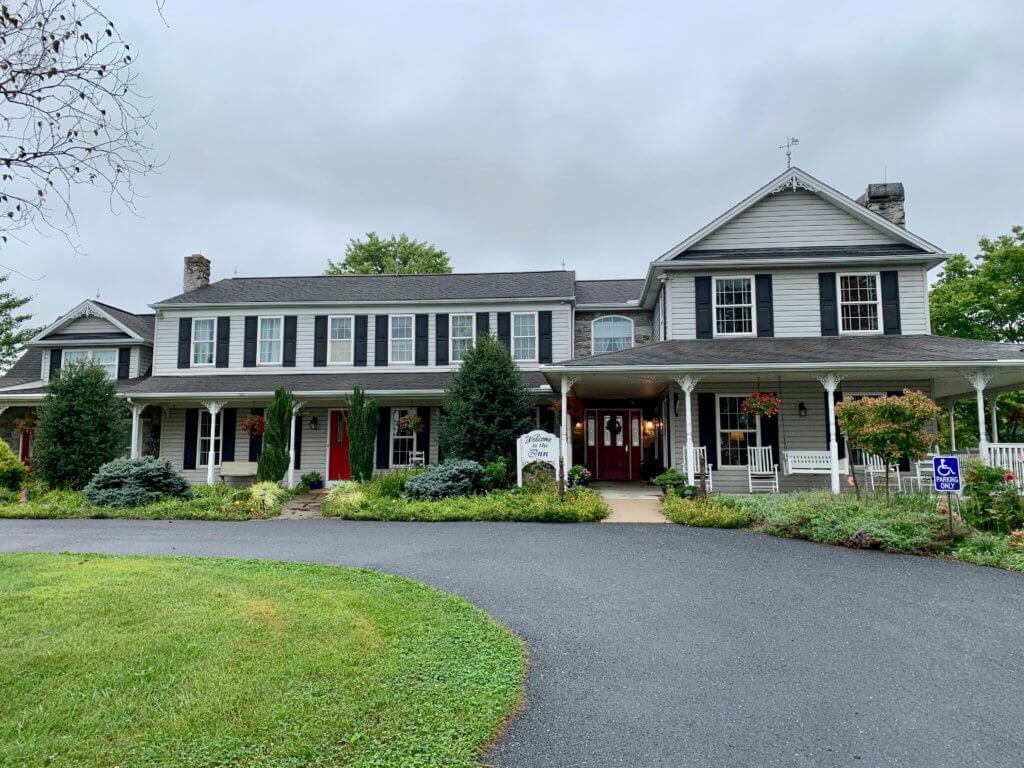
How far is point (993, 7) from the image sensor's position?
32.8 feet

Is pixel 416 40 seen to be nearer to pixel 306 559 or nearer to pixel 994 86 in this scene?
pixel 306 559

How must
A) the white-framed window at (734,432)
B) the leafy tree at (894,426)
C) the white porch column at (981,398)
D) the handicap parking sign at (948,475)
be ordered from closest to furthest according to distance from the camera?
the handicap parking sign at (948,475)
the leafy tree at (894,426)
the white porch column at (981,398)
the white-framed window at (734,432)

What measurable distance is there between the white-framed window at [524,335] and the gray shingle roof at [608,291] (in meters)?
1.87

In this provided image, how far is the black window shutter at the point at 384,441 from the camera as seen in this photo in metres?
16.4

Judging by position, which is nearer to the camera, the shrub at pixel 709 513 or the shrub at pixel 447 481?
the shrub at pixel 709 513

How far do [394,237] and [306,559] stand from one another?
89.4 ft

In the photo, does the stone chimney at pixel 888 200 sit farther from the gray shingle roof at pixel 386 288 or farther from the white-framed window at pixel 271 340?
the white-framed window at pixel 271 340

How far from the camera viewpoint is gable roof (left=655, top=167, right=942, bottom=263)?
46.0 ft

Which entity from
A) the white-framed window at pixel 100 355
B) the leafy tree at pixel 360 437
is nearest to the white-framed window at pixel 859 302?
the leafy tree at pixel 360 437

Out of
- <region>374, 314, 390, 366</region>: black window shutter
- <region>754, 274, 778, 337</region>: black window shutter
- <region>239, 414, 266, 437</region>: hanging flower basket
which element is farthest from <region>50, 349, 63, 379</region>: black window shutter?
<region>754, 274, 778, 337</region>: black window shutter

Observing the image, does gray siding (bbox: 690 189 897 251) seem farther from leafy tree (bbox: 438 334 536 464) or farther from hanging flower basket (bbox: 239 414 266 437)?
hanging flower basket (bbox: 239 414 266 437)

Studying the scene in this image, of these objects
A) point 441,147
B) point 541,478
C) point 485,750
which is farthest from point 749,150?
point 485,750

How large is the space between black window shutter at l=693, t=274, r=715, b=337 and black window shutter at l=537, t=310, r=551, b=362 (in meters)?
4.39

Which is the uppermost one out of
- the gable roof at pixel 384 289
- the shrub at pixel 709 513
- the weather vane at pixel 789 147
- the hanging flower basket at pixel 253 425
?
the weather vane at pixel 789 147
